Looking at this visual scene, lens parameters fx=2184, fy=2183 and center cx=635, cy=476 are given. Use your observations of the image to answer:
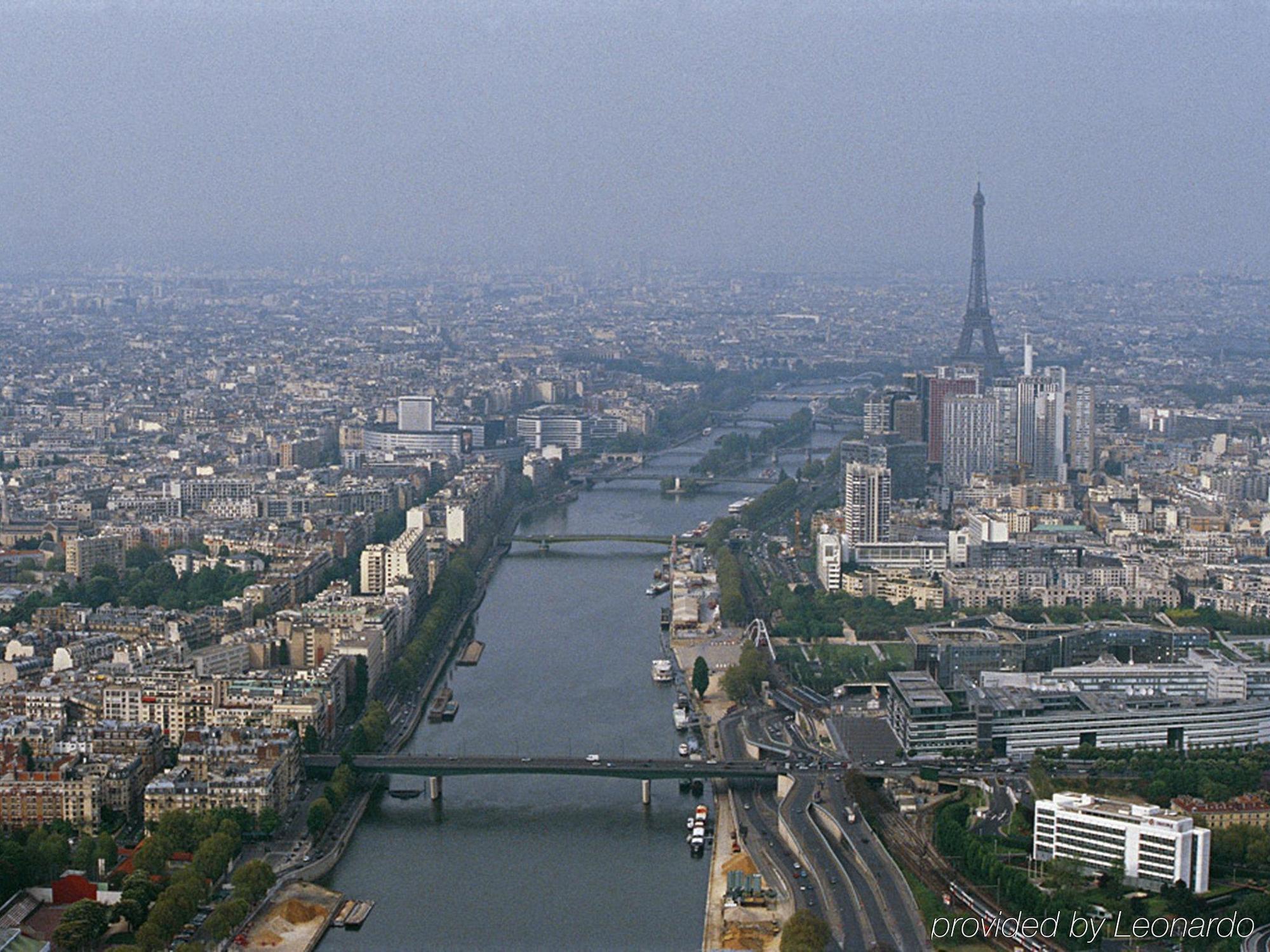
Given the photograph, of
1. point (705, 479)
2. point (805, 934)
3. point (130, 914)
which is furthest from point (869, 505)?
point (130, 914)

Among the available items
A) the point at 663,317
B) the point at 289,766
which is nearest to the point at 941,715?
the point at 289,766

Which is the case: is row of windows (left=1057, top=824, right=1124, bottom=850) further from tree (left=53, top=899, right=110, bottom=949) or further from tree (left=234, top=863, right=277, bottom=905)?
tree (left=53, top=899, right=110, bottom=949)

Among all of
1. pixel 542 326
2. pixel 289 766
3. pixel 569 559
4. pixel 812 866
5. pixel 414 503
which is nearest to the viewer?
pixel 812 866

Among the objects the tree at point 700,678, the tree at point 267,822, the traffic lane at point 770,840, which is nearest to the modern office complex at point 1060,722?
the traffic lane at point 770,840

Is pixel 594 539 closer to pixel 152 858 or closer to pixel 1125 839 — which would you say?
pixel 152 858

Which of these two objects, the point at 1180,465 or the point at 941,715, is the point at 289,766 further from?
the point at 1180,465

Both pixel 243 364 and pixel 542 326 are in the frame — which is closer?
pixel 243 364

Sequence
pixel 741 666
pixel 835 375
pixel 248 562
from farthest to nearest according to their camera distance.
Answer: pixel 835 375 < pixel 248 562 < pixel 741 666
